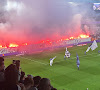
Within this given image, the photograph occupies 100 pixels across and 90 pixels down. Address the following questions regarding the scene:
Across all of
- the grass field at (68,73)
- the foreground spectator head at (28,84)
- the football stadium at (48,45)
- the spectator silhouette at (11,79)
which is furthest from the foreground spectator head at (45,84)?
the grass field at (68,73)

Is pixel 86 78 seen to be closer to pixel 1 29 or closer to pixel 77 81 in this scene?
pixel 77 81

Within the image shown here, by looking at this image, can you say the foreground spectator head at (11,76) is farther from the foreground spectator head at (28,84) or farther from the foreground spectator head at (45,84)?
the foreground spectator head at (45,84)

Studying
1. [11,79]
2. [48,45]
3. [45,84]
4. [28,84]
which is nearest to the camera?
[11,79]

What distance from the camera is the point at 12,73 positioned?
3729 mm

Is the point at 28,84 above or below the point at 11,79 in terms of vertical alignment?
below

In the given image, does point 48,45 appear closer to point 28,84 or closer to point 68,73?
point 68,73

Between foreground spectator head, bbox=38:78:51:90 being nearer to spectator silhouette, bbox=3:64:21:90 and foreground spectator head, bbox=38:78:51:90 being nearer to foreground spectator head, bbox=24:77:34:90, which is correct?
foreground spectator head, bbox=24:77:34:90

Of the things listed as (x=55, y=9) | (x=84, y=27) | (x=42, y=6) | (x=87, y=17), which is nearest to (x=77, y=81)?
(x=42, y=6)

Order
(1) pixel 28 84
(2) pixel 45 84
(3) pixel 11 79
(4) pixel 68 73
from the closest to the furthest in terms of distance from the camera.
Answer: (3) pixel 11 79 < (2) pixel 45 84 < (1) pixel 28 84 < (4) pixel 68 73

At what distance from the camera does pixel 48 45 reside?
27016mm

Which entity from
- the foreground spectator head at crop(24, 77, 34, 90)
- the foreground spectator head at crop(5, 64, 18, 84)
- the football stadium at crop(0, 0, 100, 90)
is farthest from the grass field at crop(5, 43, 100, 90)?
the foreground spectator head at crop(5, 64, 18, 84)

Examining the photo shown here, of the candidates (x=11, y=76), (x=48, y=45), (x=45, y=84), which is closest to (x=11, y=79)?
(x=11, y=76)

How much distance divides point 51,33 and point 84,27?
11253 mm

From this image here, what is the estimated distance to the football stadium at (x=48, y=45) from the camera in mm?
11695
